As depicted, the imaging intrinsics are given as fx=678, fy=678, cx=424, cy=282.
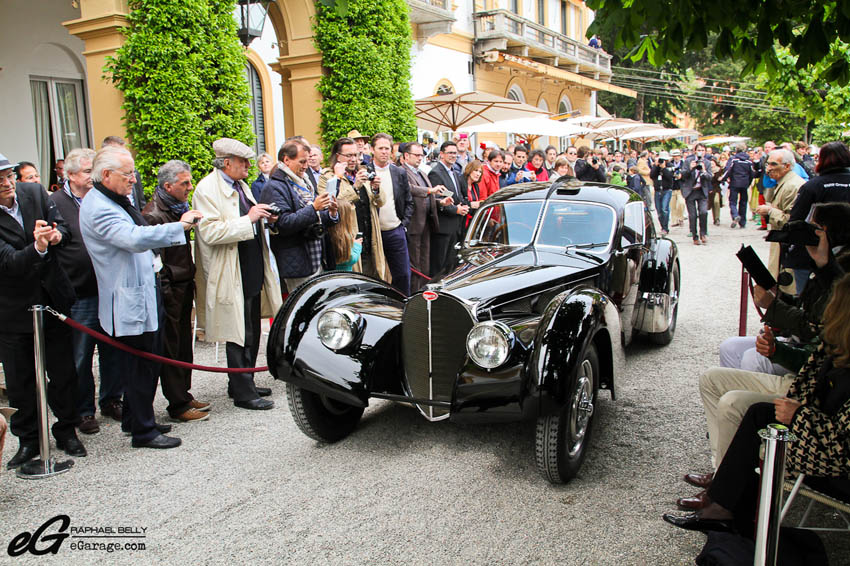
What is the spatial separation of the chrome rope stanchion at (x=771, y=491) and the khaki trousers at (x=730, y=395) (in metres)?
0.92

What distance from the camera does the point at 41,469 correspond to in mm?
4219

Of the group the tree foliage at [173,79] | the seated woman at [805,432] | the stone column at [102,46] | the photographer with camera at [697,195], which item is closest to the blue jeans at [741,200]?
the photographer with camera at [697,195]

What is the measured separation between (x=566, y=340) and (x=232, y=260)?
109 inches

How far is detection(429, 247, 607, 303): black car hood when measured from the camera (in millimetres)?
4527

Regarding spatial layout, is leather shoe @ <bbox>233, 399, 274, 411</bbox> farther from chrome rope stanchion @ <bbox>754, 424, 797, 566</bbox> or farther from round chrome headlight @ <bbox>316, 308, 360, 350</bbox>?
chrome rope stanchion @ <bbox>754, 424, 797, 566</bbox>

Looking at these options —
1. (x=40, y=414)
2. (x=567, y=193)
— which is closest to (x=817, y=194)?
(x=567, y=193)

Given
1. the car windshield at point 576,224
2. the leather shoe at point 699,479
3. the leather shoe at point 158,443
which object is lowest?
the leather shoe at point 699,479

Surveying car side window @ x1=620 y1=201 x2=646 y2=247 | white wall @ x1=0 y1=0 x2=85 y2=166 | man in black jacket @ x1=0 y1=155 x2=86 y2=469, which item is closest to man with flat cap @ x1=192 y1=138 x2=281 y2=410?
man in black jacket @ x1=0 y1=155 x2=86 y2=469

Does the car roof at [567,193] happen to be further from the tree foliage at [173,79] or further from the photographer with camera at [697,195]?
the photographer with camera at [697,195]

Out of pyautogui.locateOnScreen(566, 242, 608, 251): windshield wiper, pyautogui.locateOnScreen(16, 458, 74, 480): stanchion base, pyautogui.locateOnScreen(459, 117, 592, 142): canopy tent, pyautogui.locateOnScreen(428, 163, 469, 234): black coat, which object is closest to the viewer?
pyautogui.locateOnScreen(16, 458, 74, 480): stanchion base

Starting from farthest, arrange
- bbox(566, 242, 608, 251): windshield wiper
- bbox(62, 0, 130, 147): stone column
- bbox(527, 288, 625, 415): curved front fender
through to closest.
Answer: bbox(62, 0, 130, 147): stone column, bbox(566, 242, 608, 251): windshield wiper, bbox(527, 288, 625, 415): curved front fender

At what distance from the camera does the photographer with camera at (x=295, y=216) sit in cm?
575

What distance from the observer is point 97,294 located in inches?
197

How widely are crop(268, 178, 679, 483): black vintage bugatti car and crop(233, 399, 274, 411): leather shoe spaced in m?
Result: 0.88
